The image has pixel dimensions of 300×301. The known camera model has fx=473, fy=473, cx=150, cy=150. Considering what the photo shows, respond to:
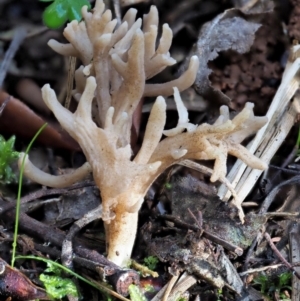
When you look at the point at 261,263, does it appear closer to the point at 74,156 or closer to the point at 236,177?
the point at 236,177

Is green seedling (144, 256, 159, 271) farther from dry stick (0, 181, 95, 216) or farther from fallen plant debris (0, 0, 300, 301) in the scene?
dry stick (0, 181, 95, 216)

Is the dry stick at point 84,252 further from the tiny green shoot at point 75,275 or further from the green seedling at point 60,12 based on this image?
the green seedling at point 60,12

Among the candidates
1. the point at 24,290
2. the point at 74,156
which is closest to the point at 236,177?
the point at 74,156

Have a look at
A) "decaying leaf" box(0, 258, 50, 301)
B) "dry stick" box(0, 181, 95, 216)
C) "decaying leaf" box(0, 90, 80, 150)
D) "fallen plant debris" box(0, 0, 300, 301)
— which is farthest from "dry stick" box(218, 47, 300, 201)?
"decaying leaf" box(0, 258, 50, 301)

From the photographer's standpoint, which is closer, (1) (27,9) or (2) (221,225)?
(2) (221,225)

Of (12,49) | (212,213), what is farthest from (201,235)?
(12,49)

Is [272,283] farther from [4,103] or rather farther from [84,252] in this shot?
[4,103]
